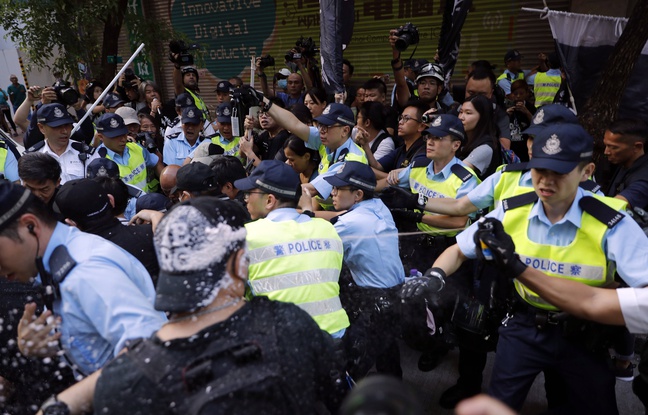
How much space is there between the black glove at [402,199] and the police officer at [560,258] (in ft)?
3.59

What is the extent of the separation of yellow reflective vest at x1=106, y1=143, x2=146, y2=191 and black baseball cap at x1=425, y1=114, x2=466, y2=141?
9.62ft

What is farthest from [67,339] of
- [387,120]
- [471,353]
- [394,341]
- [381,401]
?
[387,120]

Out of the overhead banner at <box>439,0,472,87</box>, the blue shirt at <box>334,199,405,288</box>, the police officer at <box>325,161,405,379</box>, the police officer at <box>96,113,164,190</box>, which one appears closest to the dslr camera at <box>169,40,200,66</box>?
the police officer at <box>96,113,164,190</box>

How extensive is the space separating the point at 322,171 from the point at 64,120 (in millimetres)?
2457

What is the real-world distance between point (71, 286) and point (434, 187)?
2.58 meters

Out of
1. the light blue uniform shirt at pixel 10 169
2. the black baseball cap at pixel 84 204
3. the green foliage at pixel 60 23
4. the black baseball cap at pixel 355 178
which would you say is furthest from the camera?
the green foliage at pixel 60 23

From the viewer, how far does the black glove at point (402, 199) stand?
3.58 meters

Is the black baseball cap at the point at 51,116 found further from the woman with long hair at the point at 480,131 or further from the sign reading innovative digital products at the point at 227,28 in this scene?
the sign reading innovative digital products at the point at 227,28

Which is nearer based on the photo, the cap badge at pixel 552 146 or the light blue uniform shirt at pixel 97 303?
the light blue uniform shirt at pixel 97 303

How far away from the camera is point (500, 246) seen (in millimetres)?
1991

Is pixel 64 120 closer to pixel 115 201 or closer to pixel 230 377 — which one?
pixel 115 201

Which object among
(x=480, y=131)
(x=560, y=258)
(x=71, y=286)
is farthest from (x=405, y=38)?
(x=71, y=286)

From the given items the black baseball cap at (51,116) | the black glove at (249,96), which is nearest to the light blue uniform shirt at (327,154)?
the black glove at (249,96)

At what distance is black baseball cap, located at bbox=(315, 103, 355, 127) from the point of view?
162 inches
